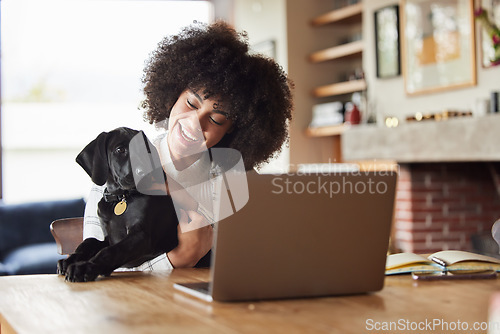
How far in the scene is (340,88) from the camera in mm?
5762

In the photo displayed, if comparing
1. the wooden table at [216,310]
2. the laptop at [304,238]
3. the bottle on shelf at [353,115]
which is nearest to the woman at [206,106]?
the wooden table at [216,310]

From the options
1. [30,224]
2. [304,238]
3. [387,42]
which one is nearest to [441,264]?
[304,238]

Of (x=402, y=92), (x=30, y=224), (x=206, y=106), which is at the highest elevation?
(x=402, y=92)

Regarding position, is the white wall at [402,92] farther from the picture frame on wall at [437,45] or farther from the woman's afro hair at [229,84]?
the woman's afro hair at [229,84]

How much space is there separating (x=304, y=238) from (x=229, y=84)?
712 millimetres

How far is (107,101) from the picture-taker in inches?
256

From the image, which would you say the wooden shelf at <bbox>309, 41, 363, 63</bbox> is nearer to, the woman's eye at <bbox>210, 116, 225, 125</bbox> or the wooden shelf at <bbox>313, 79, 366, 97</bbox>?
the wooden shelf at <bbox>313, 79, 366, 97</bbox>

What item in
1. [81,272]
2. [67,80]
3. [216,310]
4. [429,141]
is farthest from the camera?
[67,80]

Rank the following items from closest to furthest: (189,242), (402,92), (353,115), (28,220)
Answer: (189,242)
(28,220)
(402,92)
(353,115)

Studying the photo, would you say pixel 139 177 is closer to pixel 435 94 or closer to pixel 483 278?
pixel 483 278

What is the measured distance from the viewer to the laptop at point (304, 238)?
40.6 inches

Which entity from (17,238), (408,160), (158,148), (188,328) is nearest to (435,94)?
(408,160)

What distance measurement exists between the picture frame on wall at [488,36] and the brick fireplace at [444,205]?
2.99 feet

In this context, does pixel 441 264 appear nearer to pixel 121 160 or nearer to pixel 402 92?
pixel 121 160
